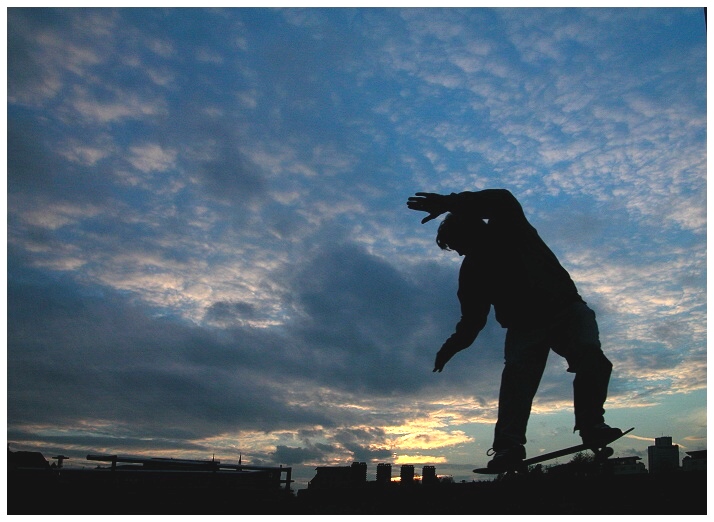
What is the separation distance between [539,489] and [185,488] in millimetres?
3968

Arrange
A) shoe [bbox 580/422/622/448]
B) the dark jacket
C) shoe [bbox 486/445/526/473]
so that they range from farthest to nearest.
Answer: the dark jacket
shoe [bbox 486/445/526/473]
shoe [bbox 580/422/622/448]

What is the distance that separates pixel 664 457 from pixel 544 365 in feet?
5.99

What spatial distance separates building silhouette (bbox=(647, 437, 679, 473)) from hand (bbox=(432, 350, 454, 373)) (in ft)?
8.79

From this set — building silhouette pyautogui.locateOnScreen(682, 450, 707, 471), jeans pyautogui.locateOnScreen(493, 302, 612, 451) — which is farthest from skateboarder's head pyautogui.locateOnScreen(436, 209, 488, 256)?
building silhouette pyautogui.locateOnScreen(682, 450, 707, 471)

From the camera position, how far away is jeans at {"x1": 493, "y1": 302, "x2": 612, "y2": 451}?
248 inches

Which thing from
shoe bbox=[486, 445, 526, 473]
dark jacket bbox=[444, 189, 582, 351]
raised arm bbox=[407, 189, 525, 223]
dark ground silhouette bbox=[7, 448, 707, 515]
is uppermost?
raised arm bbox=[407, 189, 525, 223]

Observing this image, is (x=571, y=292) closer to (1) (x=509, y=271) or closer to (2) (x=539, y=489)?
(1) (x=509, y=271)

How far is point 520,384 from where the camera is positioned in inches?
265

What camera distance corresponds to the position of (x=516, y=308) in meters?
6.93

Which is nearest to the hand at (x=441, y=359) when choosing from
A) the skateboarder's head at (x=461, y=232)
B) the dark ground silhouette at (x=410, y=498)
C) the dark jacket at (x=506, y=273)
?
the dark jacket at (x=506, y=273)

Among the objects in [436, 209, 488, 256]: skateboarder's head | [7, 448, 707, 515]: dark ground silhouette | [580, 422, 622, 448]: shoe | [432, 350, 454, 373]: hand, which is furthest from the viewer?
[432, 350, 454, 373]: hand

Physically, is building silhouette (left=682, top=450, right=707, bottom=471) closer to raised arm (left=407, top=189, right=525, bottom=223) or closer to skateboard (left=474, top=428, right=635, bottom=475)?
skateboard (left=474, top=428, right=635, bottom=475)

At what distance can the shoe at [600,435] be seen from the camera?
5977 mm

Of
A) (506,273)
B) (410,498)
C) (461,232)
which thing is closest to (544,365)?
(506,273)
